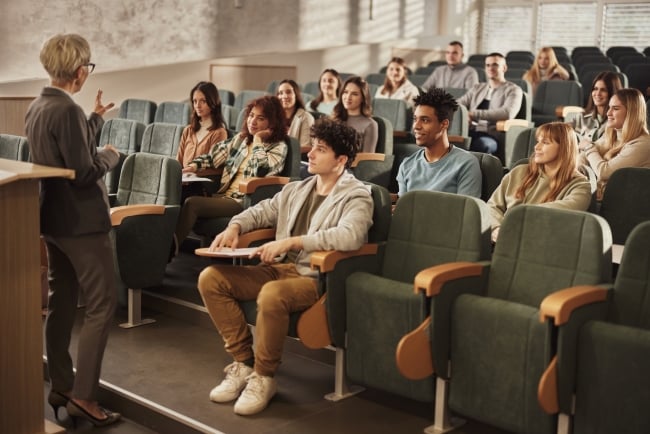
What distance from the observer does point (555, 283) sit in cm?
263

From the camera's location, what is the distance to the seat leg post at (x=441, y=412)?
2658mm

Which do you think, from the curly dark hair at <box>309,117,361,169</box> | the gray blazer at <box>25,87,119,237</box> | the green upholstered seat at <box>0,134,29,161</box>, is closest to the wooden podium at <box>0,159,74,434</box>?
the gray blazer at <box>25,87,119,237</box>

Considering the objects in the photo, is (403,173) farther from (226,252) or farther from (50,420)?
(50,420)

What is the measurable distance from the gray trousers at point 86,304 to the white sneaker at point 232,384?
0.38 m

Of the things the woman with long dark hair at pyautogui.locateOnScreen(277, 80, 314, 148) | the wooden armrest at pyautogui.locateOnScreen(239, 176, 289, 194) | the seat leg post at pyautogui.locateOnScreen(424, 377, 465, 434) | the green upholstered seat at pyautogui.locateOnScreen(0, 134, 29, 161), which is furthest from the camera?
the woman with long dark hair at pyautogui.locateOnScreen(277, 80, 314, 148)

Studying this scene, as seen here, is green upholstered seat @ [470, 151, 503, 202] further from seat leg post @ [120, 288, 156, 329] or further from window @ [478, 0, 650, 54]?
window @ [478, 0, 650, 54]

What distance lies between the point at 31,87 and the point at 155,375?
416 cm

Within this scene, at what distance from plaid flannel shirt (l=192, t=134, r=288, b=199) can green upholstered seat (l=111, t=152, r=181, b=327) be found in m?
0.43

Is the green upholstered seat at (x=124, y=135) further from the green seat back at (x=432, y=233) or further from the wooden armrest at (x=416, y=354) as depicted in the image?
the wooden armrest at (x=416, y=354)

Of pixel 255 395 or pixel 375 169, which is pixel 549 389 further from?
pixel 375 169

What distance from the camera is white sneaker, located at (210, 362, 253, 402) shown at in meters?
2.90

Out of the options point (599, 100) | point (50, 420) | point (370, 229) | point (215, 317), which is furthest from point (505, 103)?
point (50, 420)

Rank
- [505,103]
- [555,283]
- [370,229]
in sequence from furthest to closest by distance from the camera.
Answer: [505,103], [370,229], [555,283]

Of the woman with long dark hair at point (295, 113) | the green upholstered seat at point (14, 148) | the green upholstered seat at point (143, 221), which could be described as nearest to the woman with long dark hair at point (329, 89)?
the woman with long dark hair at point (295, 113)
